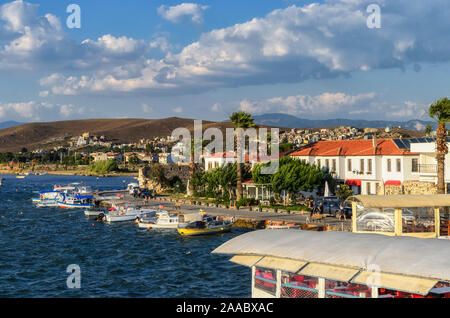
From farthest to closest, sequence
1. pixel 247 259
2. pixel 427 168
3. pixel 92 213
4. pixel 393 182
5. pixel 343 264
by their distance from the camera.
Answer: pixel 92 213
pixel 393 182
pixel 427 168
pixel 247 259
pixel 343 264

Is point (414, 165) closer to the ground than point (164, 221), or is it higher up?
higher up

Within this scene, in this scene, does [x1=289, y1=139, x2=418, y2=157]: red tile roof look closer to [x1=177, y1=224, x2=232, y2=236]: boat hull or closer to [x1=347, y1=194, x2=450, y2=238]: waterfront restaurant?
[x1=177, y1=224, x2=232, y2=236]: boat hull

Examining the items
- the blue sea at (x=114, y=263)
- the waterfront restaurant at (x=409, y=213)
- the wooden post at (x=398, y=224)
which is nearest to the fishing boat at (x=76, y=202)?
the blue sea at (x=114, y=263)

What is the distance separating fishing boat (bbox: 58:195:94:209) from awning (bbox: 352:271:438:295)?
69996mm

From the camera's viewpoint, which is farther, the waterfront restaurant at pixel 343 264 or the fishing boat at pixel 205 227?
the fishing boat at pixel 205 227

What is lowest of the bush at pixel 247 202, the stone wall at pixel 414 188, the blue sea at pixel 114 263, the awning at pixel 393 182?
the blue sea at pixel 114 263

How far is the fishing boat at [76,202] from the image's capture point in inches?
3118

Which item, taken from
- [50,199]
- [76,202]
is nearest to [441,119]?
[76,202]

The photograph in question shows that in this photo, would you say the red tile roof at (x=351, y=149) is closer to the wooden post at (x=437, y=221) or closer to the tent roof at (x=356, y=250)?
the wooden post at (x=437, y=221)

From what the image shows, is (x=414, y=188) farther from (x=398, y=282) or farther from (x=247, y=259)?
(x=398, y=282)

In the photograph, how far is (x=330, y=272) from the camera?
13586 millimetres

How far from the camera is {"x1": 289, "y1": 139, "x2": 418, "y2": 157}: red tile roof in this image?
201 ft

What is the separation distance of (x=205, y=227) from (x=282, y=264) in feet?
111

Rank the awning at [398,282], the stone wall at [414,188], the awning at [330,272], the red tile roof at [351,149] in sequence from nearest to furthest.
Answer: the awning at [398,282], the awning at [330,272], the stone wall at [414,188], the red tile roof at [351,149]
